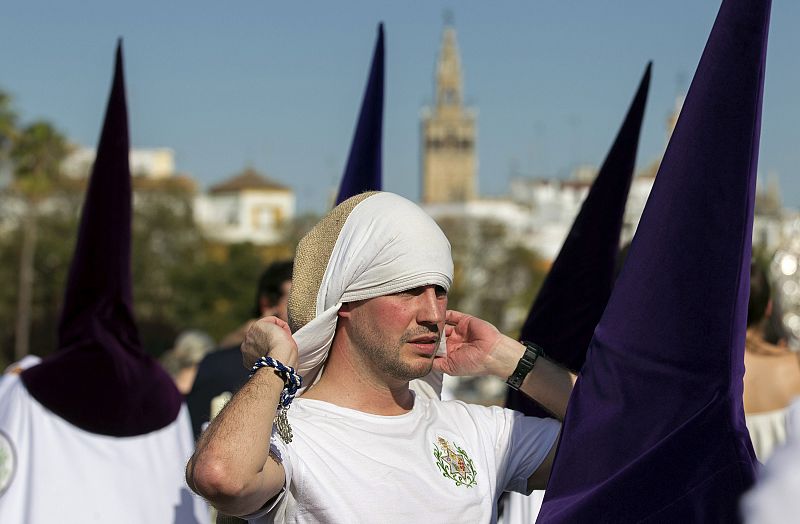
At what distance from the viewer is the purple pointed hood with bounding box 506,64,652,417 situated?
4703 millimetres

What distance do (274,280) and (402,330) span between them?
301cm

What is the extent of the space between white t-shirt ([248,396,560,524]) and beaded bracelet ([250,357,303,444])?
0.03m

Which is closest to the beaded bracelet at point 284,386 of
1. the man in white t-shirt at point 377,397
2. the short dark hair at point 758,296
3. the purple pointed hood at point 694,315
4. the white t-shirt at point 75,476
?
the man in white t-shirt at point 377,397

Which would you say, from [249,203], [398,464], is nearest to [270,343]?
[398,464]

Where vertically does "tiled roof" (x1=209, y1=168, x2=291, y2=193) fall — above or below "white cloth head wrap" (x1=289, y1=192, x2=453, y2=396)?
below

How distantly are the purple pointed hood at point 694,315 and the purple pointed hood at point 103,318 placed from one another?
3.04 metres

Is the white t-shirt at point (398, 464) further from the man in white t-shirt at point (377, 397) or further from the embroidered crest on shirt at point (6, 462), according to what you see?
the embroidered crest on shirt at point (6, 462)

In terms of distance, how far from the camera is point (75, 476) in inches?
221

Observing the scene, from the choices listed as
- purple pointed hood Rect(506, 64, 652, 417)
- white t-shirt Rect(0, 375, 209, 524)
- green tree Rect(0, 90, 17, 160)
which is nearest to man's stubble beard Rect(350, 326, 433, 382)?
purple pointed hood Rect(506, 64, 652, 417)

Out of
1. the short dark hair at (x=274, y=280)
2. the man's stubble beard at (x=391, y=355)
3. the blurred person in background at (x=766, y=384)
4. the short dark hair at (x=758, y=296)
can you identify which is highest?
the man's stubble beard at (x=391, y=355)

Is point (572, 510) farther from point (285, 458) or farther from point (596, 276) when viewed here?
point (596, 276)

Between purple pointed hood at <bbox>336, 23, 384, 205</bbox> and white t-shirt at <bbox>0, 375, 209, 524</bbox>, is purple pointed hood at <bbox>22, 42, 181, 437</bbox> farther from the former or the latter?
purple pointed hood at <bbox>336, 23, 384, 205</bbox>

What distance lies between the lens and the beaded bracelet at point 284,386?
3166 mm

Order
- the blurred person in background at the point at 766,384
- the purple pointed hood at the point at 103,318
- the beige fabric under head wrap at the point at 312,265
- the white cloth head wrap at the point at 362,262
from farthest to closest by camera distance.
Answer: the blurred person in background at the point at 766,384, the purple pointed hood at the point at 103,318, the beige fabric under head wrap at the point at 312,265, the white cloth head wrap at the point at 362,262
